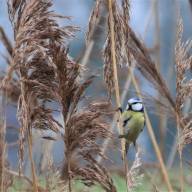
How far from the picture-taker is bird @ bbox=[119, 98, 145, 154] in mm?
2356

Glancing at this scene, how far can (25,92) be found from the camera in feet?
7.09

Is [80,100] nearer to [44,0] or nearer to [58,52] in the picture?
[58,52]

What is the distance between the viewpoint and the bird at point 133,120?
7.73ft

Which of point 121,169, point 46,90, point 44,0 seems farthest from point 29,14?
point 121,169

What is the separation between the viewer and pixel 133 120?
96.2 inches

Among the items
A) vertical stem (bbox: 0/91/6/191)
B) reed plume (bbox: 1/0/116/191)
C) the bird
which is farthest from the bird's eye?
vertical stem (bbox: 0/91/6/191)

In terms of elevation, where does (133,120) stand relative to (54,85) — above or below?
below

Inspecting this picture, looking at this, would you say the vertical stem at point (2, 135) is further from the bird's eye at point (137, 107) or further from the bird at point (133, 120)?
the bird's eye at point (137, 107)

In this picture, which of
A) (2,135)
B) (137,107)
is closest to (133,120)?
(137,107)

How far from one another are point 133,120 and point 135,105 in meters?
0.11

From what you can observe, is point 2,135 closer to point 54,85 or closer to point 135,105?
point 54,85

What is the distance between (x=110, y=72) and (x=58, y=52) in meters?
0.25

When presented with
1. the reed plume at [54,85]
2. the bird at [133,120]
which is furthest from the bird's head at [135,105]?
the reed plume at [54,85]

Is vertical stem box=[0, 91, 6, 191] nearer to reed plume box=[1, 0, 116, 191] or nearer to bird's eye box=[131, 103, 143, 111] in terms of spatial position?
reed plume box=[1, 0, 116, 191]
